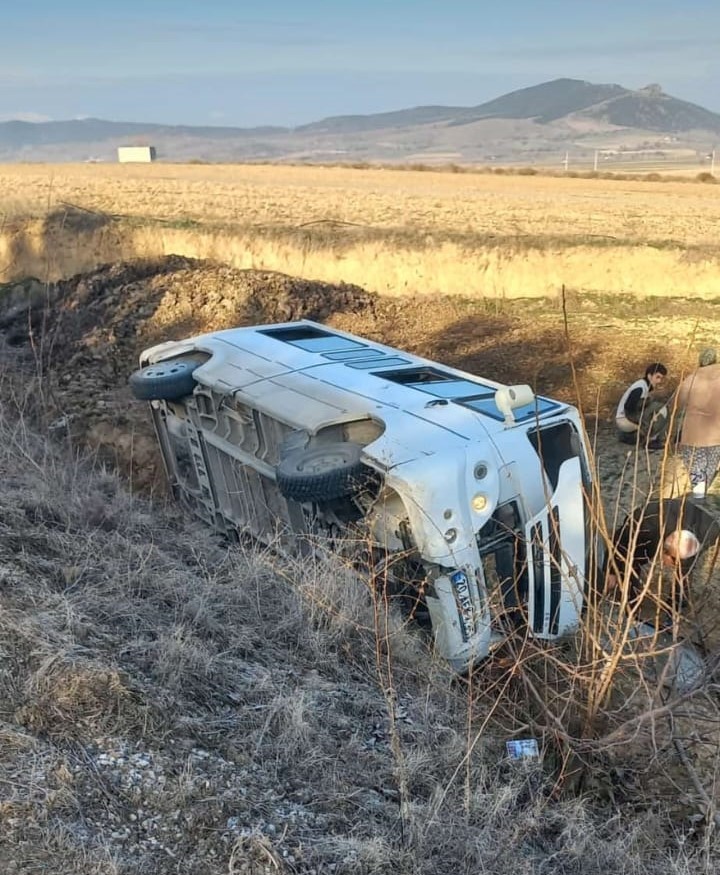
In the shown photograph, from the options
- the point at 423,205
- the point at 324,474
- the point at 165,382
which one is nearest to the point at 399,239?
the point at 423,205

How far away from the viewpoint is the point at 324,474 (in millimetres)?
4102

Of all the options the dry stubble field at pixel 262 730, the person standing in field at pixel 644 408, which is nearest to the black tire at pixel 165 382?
the dry stubble field at pixel 262 730

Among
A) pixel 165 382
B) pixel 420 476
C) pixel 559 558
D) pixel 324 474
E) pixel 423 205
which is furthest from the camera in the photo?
pixel 423 205

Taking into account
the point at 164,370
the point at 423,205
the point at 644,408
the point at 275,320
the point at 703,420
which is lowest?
the point at 275,320

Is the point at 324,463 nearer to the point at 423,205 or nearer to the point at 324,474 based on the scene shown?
the point at 324,474

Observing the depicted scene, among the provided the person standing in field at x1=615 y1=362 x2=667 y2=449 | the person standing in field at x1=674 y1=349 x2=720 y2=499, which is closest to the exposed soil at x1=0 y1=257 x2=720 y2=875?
the person standing in field at x1=615 y1=362 x2=667 y2=449

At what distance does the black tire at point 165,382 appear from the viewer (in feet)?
19.2

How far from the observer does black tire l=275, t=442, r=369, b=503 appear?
410cm

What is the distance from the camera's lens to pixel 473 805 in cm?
289

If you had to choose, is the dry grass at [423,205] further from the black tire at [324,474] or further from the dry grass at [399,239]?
the black tire at [324,474]

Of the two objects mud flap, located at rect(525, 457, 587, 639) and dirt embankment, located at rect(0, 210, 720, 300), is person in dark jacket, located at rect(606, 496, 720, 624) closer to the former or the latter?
mud flap, located at rect(525, 457, 587, 639)

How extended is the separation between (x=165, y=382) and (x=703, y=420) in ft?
13.1

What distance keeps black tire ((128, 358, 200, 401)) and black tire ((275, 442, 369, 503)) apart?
1.81m

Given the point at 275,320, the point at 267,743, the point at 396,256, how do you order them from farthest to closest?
the point at 396,256
the point at 275,320
the point at 267,743
